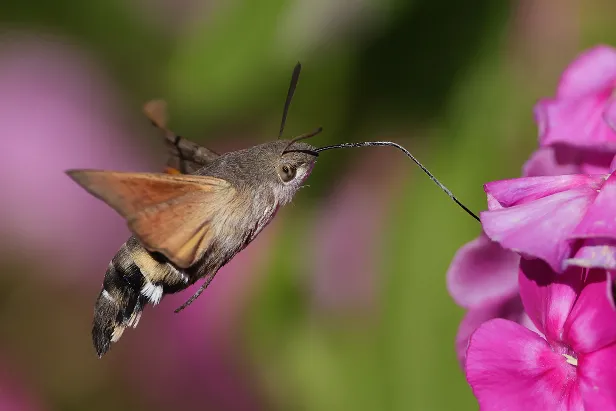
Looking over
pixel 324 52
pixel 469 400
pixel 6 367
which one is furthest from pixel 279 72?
pixel 6 367

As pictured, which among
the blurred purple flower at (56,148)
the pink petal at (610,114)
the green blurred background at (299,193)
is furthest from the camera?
the blurred purple flower at (56,148)

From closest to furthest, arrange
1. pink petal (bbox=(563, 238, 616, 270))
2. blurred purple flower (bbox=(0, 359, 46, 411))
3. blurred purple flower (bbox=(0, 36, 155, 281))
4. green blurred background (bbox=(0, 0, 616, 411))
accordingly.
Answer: pink petal (bbox=(563, 238, 616, 270)) < green blurred background (bbox=(0, 0, 616, 411)) < blurred purple flower (bbox=(0, 359, 46, 411)) < blurred purple flower (bbox=(0, 36, 155, 281))

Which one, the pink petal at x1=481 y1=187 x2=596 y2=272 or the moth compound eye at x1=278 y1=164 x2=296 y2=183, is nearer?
the pink petal at x1=481 y1=187 x2=596 y2=272

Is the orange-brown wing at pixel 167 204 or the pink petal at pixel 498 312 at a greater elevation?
Result: the orange-brown wing at pixel 167 204

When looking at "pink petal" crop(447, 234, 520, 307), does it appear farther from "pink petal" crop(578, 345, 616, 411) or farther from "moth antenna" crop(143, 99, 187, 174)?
"moth antenna" crop(143, 99, 187, 174)

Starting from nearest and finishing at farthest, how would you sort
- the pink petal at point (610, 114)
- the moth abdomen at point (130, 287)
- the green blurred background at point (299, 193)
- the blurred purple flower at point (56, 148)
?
the pink petal at point (610, 114) → the moth abdomen at point (130, 287) → the green blurred background at point (299, 193) → the blurred purple flower at point (56, 148)

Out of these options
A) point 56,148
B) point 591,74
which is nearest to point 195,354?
point 56,148

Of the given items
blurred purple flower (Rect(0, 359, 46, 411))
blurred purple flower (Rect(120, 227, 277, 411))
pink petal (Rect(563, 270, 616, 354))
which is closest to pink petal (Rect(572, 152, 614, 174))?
pink petal (Rect(563, 270, 616, 354))

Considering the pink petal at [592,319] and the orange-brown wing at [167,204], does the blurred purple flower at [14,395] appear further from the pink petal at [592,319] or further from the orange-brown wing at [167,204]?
the pink petal at [592,319]

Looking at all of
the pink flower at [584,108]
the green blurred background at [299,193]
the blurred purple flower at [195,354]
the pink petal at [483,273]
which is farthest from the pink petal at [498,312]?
the blurred purple flower at [195,354]
